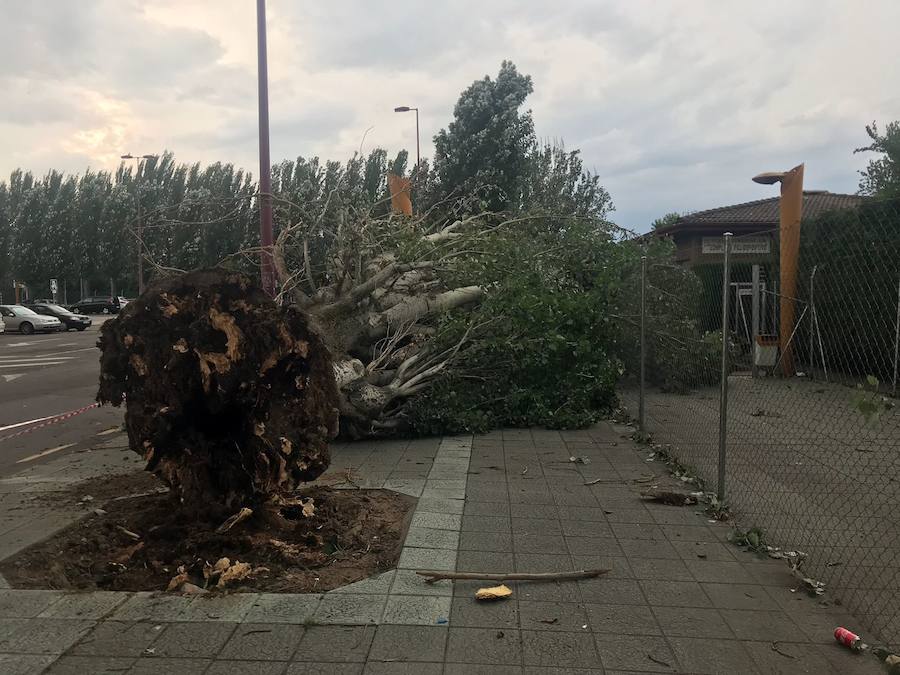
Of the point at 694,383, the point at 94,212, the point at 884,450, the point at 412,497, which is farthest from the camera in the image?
the point at 94,212

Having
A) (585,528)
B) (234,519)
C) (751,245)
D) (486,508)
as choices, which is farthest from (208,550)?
(751,245)

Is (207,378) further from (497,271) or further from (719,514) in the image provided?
(497,271)

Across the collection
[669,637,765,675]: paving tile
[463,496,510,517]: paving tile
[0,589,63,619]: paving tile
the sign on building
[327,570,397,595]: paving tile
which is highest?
the sign on building

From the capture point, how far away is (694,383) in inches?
323

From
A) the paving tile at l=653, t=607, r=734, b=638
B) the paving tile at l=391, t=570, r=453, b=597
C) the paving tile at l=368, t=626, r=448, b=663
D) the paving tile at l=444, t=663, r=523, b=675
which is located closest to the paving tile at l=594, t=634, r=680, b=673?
the paving tile at l=653, t=607, r=734, b=638

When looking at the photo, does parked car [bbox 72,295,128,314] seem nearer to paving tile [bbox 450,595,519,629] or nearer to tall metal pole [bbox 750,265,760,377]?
tall metal pole [bbox 750,265,760,377]

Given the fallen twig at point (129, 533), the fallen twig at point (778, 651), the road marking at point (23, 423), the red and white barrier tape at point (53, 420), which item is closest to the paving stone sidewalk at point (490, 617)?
the fallen twig at point (778, 651)

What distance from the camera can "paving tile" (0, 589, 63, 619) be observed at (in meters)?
3.34

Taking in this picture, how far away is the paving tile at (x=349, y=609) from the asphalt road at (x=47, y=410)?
477cm

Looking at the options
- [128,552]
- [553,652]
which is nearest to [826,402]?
[553,652]

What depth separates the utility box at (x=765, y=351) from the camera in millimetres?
5316

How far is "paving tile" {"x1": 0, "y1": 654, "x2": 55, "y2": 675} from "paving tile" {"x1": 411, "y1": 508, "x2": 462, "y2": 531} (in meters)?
2.24

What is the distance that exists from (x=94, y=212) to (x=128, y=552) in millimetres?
56348

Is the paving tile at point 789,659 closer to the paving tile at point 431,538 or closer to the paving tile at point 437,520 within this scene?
the paving tile at point 431,538
